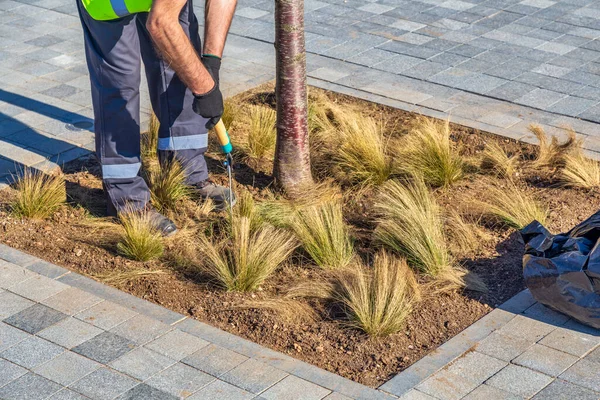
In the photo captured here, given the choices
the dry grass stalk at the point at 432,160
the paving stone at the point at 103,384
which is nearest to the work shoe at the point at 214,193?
the dry grass stalk at the point at 432,160

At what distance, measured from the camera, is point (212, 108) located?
5051mm

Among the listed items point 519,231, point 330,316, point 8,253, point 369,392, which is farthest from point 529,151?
point 8,253

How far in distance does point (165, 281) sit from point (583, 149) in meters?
3.01

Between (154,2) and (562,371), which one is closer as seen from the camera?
(562,371)

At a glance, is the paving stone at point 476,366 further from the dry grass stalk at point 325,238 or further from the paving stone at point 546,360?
the dry grass stalk at point 325,238

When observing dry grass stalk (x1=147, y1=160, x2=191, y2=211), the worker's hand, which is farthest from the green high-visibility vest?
dry grass stalk (x1=147, y1=160, x2=191, y2=211)

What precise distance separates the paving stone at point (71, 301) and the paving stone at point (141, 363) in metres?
0.50

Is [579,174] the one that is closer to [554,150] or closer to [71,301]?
[554,150]

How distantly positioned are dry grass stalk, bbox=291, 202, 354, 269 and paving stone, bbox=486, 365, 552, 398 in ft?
3.89

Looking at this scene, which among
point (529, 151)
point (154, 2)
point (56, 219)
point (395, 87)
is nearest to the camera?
point (154, 2)

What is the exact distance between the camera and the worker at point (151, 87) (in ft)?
16.3

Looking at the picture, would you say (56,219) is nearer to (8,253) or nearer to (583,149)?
(8,253)

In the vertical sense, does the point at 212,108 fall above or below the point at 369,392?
above

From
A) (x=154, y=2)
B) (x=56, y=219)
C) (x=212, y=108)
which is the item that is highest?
(x=154, y=2)
